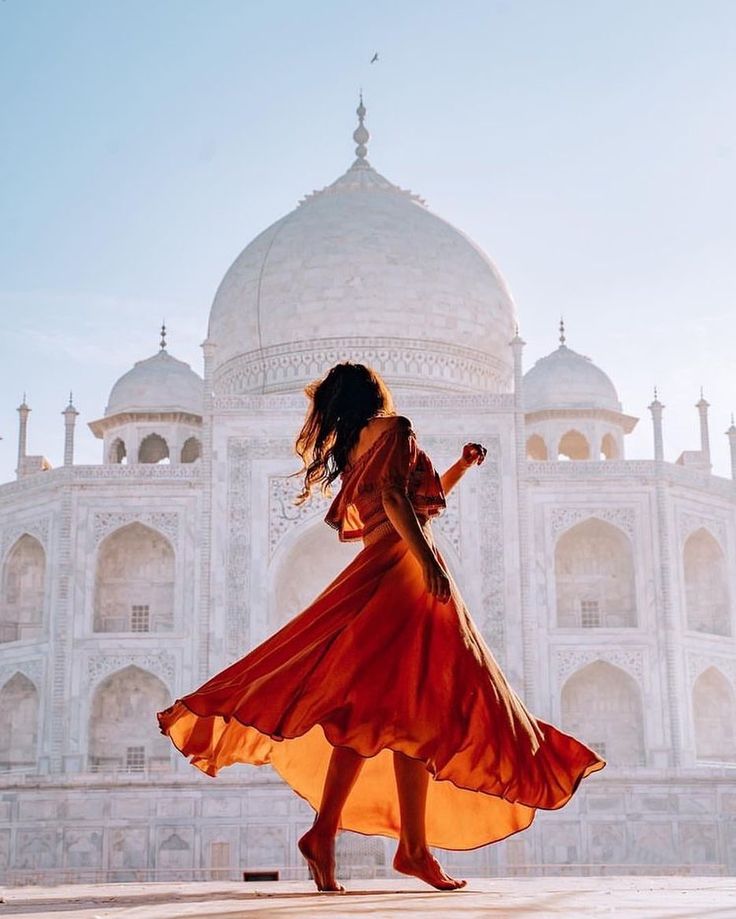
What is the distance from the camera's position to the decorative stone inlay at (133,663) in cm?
1862

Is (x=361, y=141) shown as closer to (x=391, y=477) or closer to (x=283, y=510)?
(x=283, y=510)

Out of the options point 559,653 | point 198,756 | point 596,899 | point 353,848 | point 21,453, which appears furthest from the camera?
point 21,453

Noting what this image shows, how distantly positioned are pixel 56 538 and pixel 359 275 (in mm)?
6635

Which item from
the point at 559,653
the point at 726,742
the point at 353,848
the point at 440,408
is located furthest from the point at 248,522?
the point at 726,742

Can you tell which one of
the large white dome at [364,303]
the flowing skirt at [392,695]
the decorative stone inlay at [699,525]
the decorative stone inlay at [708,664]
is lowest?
the flowing skirt at [392,695]

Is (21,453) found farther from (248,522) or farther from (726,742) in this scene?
(726,742)

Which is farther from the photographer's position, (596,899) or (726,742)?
(726,742)

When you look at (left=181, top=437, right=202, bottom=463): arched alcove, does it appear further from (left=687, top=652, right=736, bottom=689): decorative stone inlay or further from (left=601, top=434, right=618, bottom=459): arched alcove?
(left=687, top=652, right=736, bottom=689): decorative stone inlay

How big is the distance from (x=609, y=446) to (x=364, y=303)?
4.88 meters

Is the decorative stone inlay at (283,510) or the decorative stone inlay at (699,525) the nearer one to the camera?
the decorative stone inlay at (283,510)

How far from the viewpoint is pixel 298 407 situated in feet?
64.6

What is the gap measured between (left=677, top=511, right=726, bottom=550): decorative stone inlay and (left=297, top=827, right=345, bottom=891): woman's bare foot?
633 inches

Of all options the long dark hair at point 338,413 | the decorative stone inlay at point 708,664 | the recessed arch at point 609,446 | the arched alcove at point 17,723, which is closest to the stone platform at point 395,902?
the long dark hair at point 338,413

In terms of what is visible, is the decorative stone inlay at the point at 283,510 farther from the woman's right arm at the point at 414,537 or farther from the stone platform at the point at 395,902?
the woman's right arm at the point at 414,537
